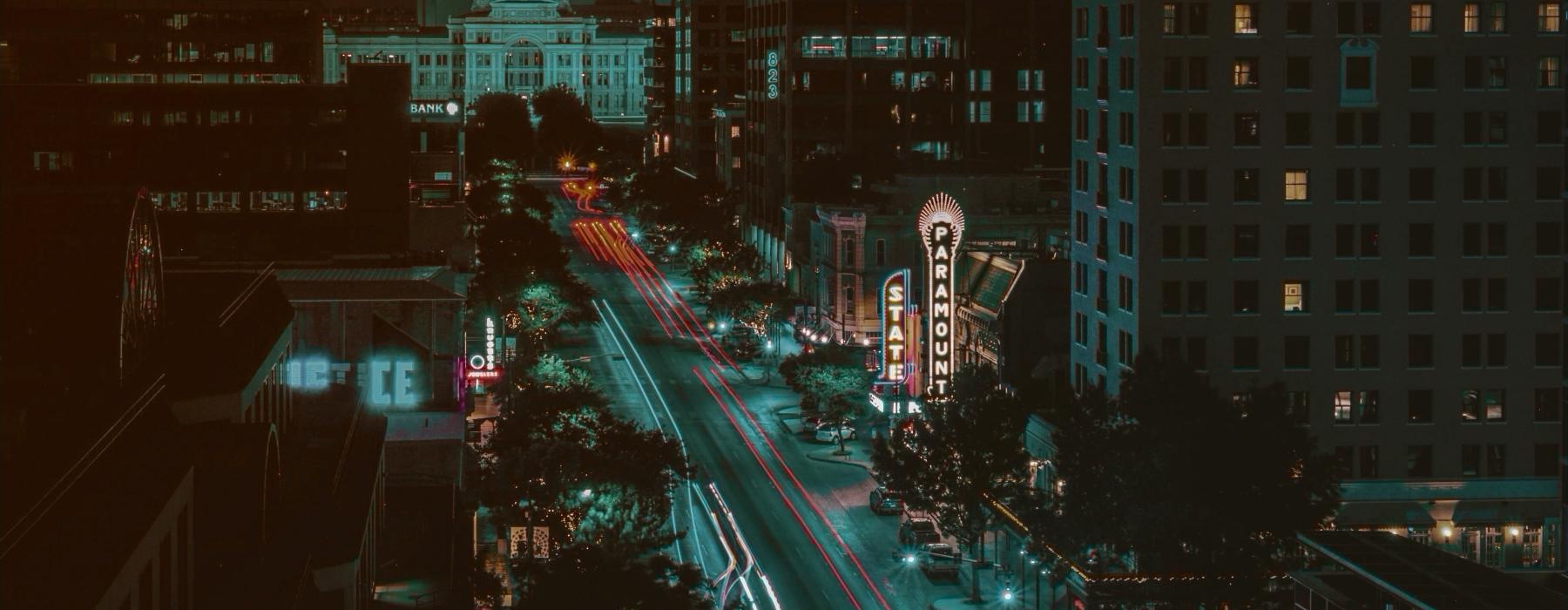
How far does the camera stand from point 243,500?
32375 millimetres

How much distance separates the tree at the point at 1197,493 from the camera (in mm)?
70062

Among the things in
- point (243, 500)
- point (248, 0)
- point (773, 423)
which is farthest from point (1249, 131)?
point (248, 0)

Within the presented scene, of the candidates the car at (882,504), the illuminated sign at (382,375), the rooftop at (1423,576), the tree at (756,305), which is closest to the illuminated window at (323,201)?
the illuminated sign at (382,375)

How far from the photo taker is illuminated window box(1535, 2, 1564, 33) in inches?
3396

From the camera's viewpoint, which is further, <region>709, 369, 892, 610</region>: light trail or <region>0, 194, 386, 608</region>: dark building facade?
<region>709, 369, 892, 610</region>: light trail

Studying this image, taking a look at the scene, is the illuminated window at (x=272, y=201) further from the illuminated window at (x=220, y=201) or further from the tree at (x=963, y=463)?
the tree at (x=963, y=463)

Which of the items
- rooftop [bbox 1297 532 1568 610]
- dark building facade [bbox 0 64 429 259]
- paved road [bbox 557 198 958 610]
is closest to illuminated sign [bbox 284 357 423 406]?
paved road [bbox 557 198 958 610]

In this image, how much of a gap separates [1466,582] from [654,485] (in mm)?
28581

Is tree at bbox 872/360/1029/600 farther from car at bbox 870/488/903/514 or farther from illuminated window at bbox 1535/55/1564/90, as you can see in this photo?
illuminated window at bbox 1535/55/1564/90

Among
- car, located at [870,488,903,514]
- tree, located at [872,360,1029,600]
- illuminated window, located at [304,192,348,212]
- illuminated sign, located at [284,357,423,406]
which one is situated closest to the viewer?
tree, located at [872,360,1029,600]

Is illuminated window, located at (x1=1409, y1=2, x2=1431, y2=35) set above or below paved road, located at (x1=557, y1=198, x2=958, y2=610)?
above

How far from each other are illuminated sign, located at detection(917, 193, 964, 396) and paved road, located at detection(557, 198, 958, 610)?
6701 mm

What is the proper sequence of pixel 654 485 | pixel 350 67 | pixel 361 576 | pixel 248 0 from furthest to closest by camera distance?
pixel 248 0
pixel 350 67
pixel 654 485
pixel 361 576

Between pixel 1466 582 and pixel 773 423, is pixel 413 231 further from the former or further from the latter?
pixel 1466 582
